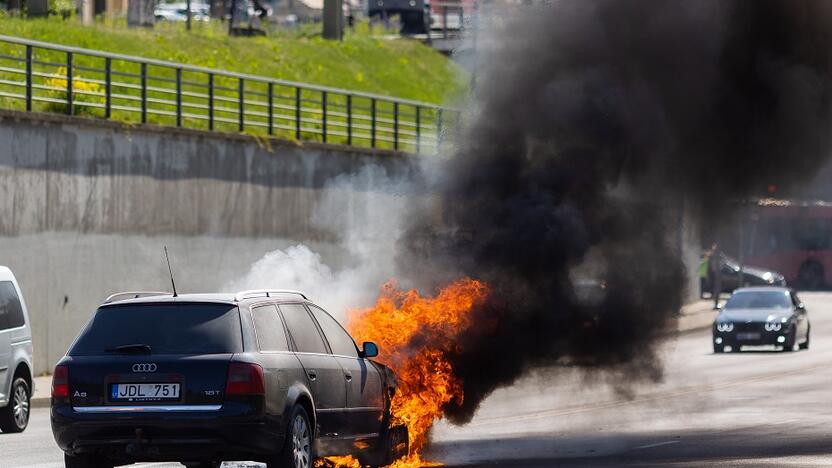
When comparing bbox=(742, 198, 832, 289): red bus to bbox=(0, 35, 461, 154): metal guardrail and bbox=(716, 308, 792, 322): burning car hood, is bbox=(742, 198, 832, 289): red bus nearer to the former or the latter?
bbox=(0, 35, 461, 154): metal guardrail

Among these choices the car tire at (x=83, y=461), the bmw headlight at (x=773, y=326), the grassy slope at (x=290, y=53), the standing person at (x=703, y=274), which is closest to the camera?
the car tire at (x=83, y=461)

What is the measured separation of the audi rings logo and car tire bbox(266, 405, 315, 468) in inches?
40.8

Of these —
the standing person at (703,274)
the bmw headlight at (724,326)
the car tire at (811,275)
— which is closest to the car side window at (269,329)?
the bmw headlight at (724,326)

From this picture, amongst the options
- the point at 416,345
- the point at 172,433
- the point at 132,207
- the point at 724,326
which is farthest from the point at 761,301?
the point at 172,433

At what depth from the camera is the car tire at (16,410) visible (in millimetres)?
18781

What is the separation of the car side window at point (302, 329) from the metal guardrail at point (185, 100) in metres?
7.77

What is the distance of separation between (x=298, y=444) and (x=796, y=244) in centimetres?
6201

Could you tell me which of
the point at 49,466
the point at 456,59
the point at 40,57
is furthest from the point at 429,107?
the point at 49,466

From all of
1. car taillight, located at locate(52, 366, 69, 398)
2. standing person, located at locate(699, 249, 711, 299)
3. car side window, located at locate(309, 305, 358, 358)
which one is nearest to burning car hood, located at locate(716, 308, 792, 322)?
car side window, located at locate(309, 305, 358, 358)

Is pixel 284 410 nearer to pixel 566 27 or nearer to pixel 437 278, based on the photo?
pixel 437 278

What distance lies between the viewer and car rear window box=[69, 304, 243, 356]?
11.8 meters

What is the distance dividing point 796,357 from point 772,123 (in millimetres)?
14948

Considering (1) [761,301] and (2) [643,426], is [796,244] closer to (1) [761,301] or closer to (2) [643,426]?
(1) [761,301]

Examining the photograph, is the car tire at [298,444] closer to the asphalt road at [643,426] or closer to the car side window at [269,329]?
the car side window at [269,329]
